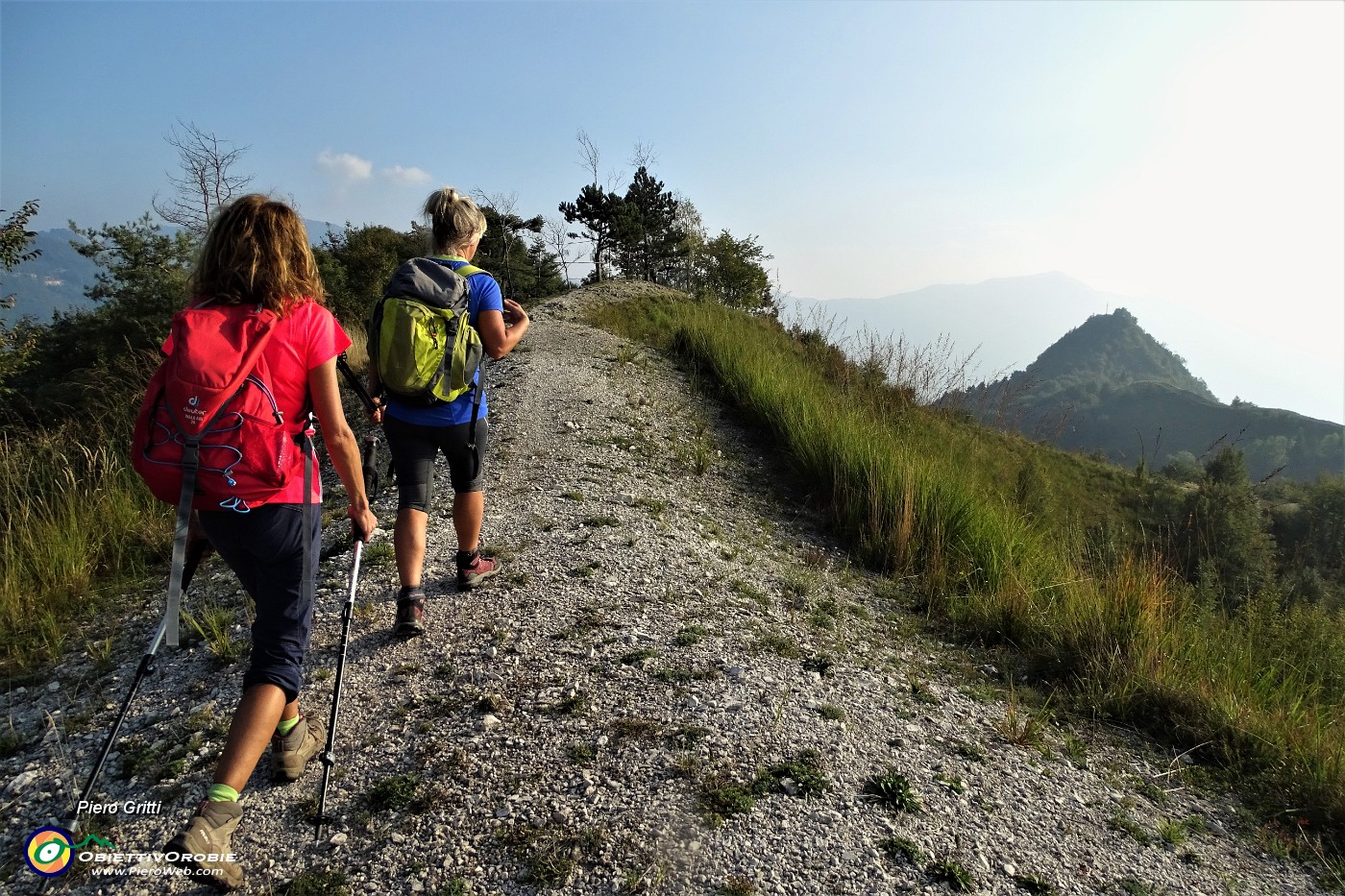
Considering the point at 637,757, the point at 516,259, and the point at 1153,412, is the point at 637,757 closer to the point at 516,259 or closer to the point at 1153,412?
the point at 516,259

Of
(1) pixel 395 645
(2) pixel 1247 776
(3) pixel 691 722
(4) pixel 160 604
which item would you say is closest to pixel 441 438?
(1) pixel 395 645

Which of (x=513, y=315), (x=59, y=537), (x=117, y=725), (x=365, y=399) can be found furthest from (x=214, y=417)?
(x=59, y=537)

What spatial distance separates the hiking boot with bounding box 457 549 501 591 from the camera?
3720mm

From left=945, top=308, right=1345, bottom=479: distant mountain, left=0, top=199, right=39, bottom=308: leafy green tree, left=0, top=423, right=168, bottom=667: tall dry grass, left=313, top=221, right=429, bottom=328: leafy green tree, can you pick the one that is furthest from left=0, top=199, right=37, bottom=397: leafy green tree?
left=945, top=308, right=1345, bottom=479: distant mountain

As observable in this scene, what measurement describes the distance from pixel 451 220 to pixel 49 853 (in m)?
2.70

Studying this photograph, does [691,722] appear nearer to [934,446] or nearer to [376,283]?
[934,446]

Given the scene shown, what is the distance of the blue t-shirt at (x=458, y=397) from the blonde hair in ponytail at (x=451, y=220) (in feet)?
0.22

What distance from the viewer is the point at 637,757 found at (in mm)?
2543

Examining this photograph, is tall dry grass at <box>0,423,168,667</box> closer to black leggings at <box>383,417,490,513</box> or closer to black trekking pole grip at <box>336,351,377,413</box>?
black leggings at <box>383,417,490,513</box>

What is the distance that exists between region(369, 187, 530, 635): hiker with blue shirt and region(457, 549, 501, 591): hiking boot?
449 millimetres

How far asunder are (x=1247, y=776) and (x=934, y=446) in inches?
176

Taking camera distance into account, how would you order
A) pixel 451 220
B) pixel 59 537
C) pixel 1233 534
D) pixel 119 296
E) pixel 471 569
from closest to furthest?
pixel 451 220, pixel 471 569, pixel 59 537, pixel 1233 534, pixel 119 296

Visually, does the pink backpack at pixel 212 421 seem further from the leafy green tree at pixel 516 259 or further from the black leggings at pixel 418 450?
the leafy green tree at pixel 516 259

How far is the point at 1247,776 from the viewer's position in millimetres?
3145
